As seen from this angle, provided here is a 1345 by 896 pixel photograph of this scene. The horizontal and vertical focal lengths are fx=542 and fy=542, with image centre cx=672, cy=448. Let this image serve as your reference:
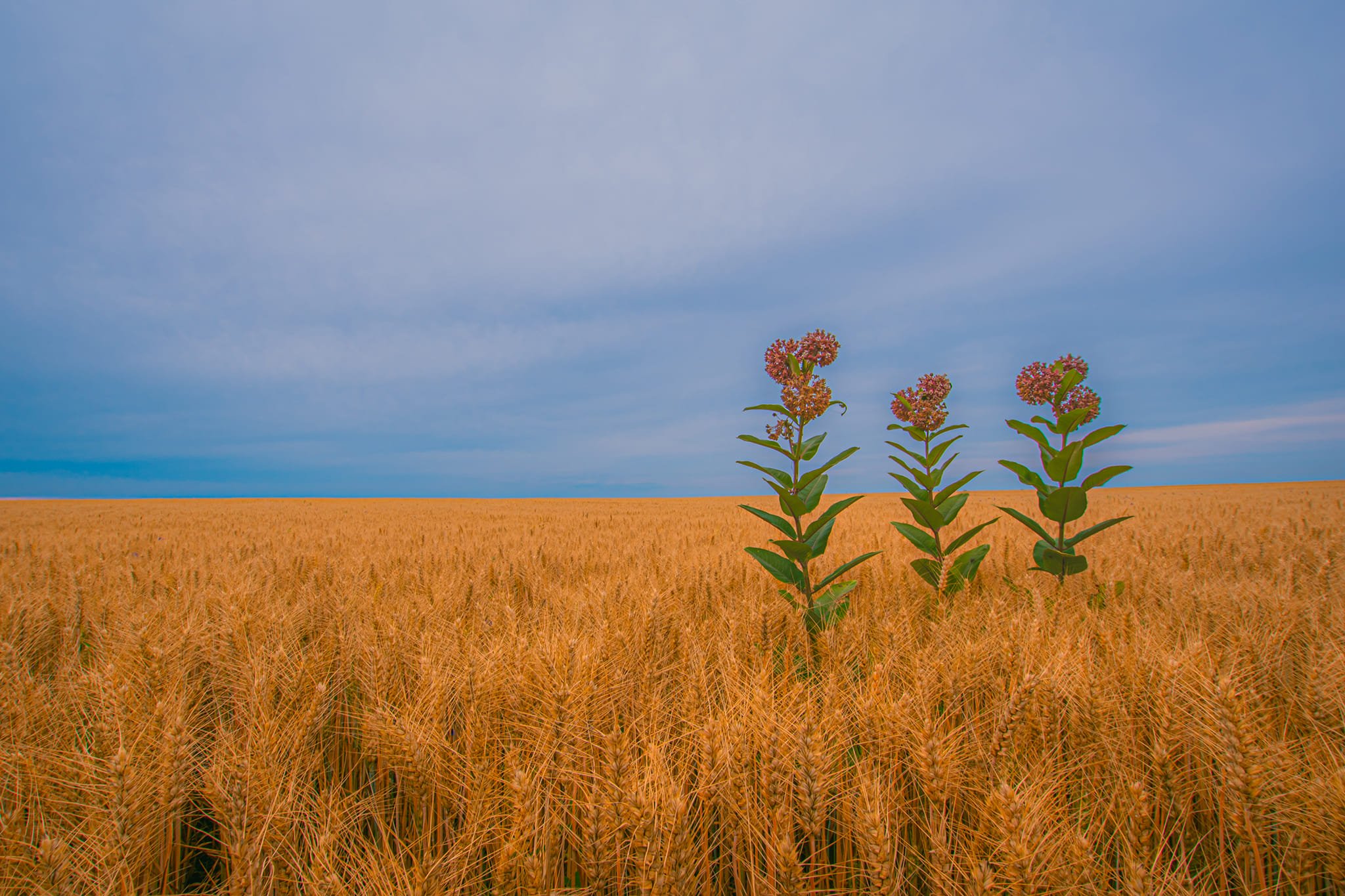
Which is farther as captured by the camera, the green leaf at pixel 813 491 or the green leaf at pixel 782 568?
the green leaf at pixel 782 568

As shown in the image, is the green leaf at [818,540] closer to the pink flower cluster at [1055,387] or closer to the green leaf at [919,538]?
the green leaf at [919,538]

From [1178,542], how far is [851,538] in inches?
115

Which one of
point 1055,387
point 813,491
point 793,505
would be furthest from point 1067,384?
point 793,505

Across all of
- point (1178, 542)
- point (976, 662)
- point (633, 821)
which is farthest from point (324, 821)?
point (1178, 542)

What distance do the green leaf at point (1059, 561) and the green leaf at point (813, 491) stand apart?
63.3 inches

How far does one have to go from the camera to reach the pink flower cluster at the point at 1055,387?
10.9 ft

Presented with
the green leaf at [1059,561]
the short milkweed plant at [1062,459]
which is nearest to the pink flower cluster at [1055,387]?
the short milkweed plant at [1062,459]

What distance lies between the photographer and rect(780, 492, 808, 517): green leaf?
2.59 meters

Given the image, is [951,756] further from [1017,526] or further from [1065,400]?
[1017,526]

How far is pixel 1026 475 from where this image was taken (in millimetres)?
3160

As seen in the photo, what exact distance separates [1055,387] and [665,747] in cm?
334

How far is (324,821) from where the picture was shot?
3.59ft

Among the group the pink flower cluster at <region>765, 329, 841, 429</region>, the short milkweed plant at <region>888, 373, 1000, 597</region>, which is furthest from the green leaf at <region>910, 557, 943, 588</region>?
the pink flower cluster at <region>765, 329, 841, 429</region>

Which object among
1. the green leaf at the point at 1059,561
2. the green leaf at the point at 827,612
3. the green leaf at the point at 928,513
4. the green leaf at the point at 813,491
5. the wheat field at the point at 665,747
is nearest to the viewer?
the wheat field at the point at 665,747
